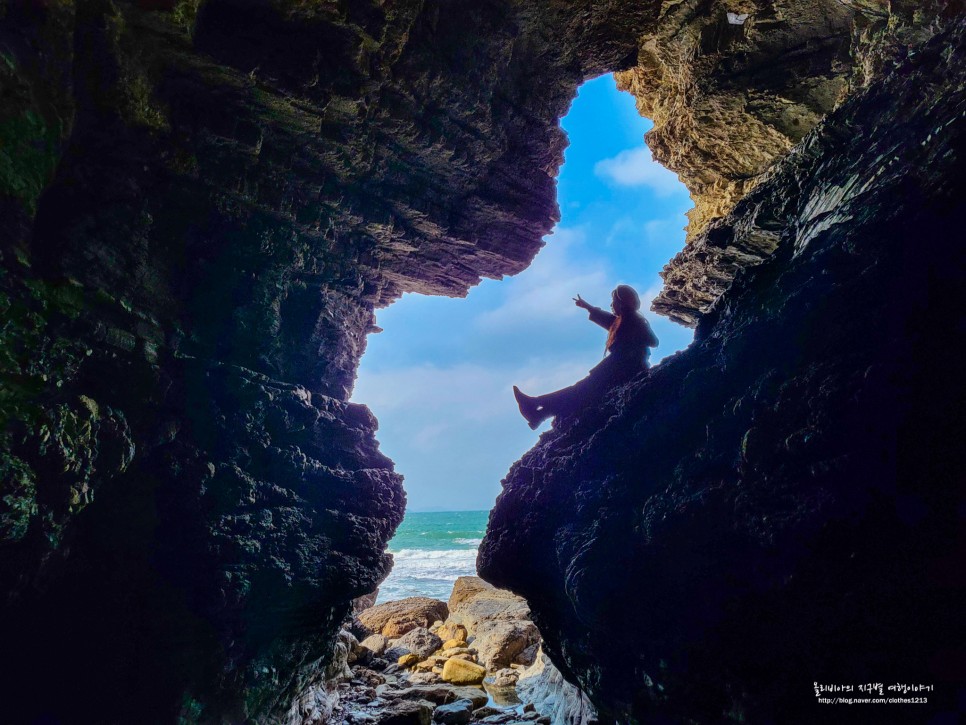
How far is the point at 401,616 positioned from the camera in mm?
11000

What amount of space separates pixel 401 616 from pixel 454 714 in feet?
18.7

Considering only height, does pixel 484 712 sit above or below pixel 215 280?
below

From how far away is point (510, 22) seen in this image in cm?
457

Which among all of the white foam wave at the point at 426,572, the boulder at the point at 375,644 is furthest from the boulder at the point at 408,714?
the white foam wave at the point at 426,572

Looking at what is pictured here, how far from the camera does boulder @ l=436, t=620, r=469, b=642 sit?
10227mm

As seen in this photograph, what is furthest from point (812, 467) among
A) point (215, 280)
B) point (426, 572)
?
point (426, 572)

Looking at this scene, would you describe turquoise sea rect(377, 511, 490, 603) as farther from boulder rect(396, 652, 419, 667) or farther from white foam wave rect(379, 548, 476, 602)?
boulder rect(396, 652, 419, 667)

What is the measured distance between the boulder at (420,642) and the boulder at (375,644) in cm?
36

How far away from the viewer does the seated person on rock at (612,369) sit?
5.74m

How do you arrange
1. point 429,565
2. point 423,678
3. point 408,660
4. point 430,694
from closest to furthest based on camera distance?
point 430,694, point 423,678, point 408,660, point 429,565

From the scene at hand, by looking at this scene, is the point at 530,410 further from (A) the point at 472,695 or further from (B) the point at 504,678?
(B) the point at 504,678

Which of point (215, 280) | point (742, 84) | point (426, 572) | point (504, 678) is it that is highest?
point (742, 84)

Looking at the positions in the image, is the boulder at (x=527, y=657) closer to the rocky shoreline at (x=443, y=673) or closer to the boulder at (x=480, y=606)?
A: the rocky shoreline at (x=443, y=673)

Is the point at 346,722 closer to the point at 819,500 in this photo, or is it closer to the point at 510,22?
the point at 819,500
